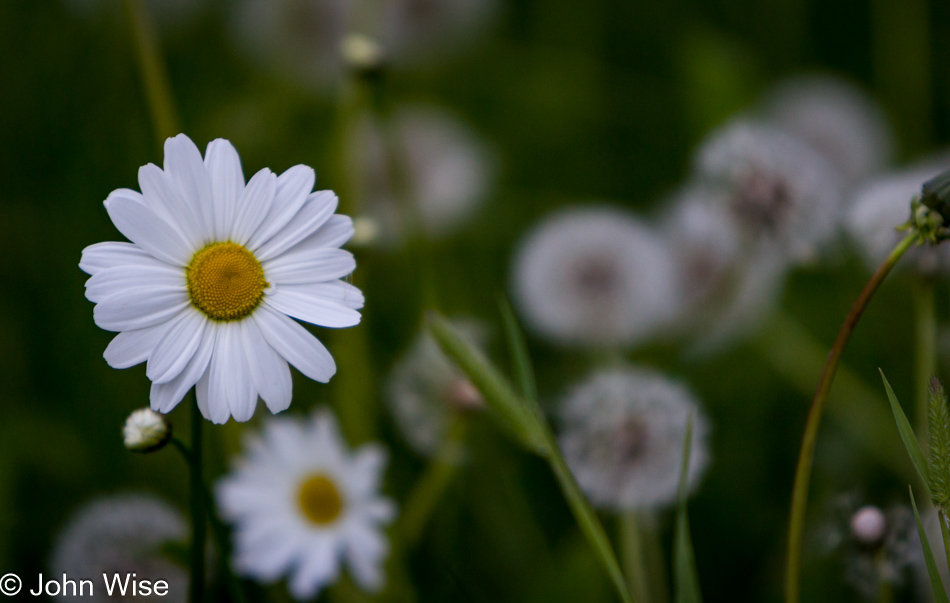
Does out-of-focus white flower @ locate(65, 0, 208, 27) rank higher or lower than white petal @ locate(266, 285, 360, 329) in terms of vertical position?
higher

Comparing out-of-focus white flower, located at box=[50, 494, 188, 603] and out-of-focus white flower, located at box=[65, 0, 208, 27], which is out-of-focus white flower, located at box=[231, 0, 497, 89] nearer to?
out-of-focus white flower, located at box=[65, 0, 208, 27]

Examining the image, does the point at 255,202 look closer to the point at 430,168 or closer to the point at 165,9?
the point at 430,168

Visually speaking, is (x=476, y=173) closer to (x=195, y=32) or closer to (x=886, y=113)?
(x=195, y=32)

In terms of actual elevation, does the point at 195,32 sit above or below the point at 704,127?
above

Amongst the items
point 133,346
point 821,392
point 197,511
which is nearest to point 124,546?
point 197,511

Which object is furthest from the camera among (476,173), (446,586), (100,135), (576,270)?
(476,173)

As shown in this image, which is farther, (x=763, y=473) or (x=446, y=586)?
(x=763, y=473)

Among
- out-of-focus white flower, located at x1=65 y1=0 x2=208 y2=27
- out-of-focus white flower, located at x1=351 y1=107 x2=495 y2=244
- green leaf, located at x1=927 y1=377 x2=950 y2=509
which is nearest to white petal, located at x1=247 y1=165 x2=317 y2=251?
green leaf, located at x1=927 y1=377 x2=950 y2=509

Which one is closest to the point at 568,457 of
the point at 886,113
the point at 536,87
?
the point at 536,87

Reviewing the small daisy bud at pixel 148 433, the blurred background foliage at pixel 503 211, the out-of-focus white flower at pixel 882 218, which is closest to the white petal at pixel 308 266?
the small daisy bud at pixel 148 433
